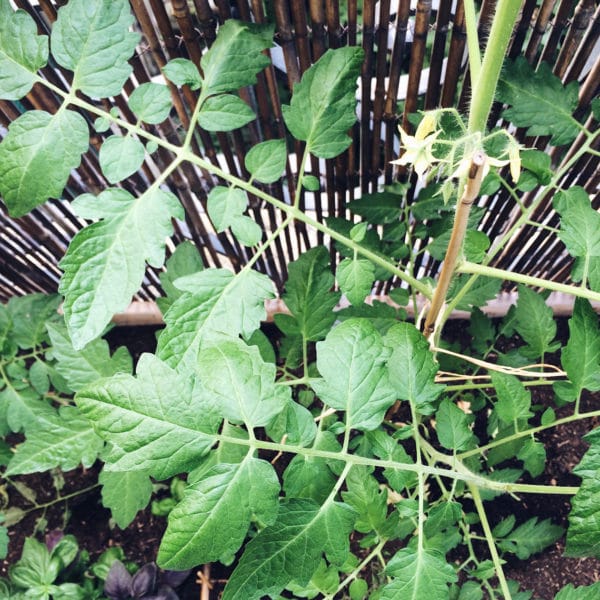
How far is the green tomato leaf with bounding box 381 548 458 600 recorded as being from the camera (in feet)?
2.33

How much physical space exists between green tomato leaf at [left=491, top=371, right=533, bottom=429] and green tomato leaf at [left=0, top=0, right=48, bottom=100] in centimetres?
78

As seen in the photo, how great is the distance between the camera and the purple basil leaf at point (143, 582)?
1.11 metres

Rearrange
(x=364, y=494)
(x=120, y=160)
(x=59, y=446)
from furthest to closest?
(x=59, y=446) < (x=364, y=494) < (x=120, y=160)

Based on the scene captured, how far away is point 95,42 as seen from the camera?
0.72 meters

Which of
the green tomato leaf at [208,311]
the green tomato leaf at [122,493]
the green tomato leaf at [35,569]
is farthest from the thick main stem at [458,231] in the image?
the green tomato leaf at [35,569]

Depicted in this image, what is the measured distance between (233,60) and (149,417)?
488 millimetres

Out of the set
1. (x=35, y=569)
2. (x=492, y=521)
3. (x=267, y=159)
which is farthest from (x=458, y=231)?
(x=35, y=569)

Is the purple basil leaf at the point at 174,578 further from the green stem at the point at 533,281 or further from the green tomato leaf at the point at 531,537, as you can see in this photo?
the green stem at the point at 533,281

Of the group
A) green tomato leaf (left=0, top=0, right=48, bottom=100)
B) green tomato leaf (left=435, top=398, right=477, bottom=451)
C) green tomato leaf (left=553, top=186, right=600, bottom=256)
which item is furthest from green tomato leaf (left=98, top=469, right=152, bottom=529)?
green tomato leaf (left=553, top=186, right=600, bottom=256)

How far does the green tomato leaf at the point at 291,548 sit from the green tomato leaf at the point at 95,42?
58 cm

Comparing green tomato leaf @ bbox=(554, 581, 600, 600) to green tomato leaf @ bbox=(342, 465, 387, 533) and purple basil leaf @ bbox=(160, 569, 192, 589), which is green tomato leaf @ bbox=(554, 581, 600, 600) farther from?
purple basil leaf @ bbox=(160, 569, 192, 589)

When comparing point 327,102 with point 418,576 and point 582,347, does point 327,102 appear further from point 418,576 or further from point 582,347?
point 418,576

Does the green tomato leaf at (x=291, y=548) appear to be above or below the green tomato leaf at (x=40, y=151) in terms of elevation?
below

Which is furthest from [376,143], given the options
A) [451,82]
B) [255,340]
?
[255,340]
